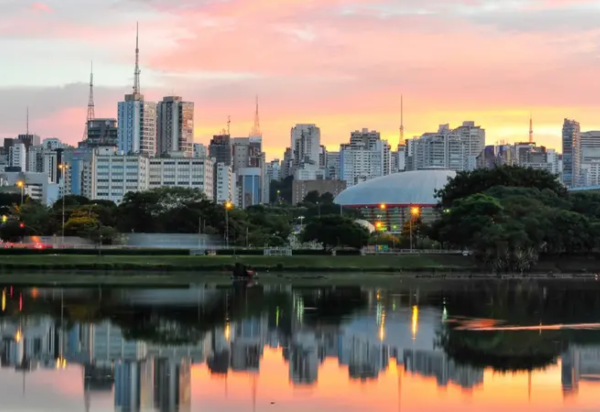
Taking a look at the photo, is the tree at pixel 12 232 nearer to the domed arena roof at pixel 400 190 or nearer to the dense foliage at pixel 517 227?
the dense foliage at pixel 517 227

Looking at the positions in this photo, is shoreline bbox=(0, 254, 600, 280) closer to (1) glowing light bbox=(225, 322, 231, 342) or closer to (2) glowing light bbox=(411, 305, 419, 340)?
(2) glowing light bbox=(411, 305, 419, 340)

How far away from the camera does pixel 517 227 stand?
78.1m

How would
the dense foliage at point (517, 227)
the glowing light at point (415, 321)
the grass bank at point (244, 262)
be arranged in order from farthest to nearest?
the dense foliage at point (517, 227) < the grass bank at point (244, 262) < the glowing light at point (415, 321)

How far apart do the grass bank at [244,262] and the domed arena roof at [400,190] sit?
3288 inches

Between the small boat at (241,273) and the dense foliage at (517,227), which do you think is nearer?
the small boat at (241,273)

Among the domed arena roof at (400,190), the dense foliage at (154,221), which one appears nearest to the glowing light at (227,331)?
the dense foliage at (154,221)

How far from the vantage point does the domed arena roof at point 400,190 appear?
545 ft

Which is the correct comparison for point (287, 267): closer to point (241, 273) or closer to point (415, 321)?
point (241, 273)

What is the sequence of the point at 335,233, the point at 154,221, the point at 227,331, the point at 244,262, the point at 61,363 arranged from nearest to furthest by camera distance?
1. the point at 61,363
2. the point at 227,331
3. the point at 244,262
4. the point at 335,233
5. the point at 154,221

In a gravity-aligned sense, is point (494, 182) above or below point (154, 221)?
above

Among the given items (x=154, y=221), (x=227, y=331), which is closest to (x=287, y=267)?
(x=154, y=221)

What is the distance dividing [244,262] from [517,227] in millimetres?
18547

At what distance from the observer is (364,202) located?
173250mm

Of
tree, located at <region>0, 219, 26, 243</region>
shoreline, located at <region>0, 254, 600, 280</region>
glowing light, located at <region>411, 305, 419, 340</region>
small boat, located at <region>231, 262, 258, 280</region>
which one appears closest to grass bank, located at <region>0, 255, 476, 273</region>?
shoreline, located at <region>0, 254, 600, 280</region>
